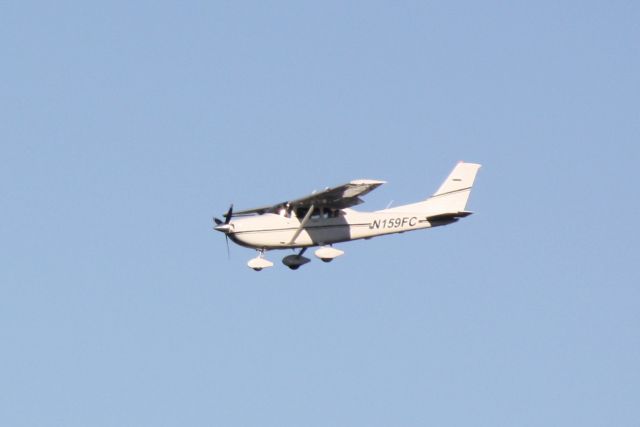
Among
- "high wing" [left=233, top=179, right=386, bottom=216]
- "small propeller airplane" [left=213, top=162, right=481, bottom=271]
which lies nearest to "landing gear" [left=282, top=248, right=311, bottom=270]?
"small propeller airplane" [left=213, top=162, right=481, bottom=271]

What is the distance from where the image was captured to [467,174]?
156 ft

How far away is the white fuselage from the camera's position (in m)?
43.2

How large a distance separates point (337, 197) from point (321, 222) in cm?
107

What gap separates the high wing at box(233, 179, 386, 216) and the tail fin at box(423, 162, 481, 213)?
365cm

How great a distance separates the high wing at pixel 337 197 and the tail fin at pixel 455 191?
3.65 m

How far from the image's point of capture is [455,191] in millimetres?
47156

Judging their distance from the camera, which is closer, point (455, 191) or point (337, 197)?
point (337, 197)

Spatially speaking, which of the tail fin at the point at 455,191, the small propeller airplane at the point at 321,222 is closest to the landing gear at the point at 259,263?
the small propeller airplane at the point at 321,222

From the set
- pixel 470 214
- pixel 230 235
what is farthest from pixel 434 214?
pixel 230 235

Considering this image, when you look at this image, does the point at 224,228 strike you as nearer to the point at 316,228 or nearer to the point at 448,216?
the point at 316,228

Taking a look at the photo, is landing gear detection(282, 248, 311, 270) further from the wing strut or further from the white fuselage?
the wing strut

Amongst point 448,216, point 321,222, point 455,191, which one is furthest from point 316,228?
point 455,191

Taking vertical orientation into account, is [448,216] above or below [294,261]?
above

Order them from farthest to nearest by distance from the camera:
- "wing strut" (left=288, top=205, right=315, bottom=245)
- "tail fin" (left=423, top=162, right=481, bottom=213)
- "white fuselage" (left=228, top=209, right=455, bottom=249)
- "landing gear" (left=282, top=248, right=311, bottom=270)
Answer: "tail fin" (left=423, top=162, right=481, bottom=213), "landing gear" (left=282, top=248, right=311, bottom=270), "wing strut" (left=288, top=205, right=315, bottom=245), "white fuselage" (left=228, top=209, right=455, bottom=249)
